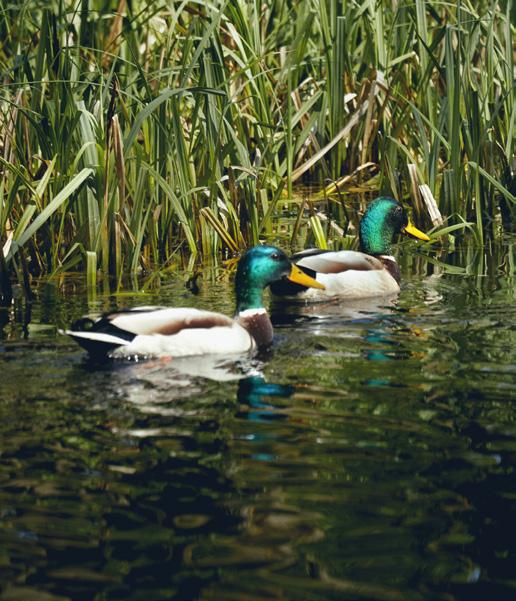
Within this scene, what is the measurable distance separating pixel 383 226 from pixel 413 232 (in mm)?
312

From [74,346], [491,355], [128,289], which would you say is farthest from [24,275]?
[491,355]

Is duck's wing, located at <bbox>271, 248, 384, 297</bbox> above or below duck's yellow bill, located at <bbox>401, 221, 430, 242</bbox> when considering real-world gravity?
below

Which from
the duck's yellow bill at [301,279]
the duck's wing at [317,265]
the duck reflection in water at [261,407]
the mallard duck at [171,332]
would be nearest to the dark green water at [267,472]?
the duck reflection in water at [261,407]

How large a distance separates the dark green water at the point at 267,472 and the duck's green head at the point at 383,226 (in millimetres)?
2675

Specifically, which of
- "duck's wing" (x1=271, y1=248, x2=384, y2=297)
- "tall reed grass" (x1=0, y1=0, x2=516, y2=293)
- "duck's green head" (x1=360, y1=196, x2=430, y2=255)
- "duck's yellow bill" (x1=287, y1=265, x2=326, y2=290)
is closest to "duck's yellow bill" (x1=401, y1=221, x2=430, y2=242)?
"duck's green head" (x1=360, y1=196, x2=430, y2=255)

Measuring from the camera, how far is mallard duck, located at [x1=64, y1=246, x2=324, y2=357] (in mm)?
7172

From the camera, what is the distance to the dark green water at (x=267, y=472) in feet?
14.1

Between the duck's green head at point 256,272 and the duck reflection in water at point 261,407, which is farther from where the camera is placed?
the duck's green head at point 256,272

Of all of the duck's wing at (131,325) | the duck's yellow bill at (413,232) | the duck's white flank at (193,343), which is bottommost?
the duck's white flank at (193,343)

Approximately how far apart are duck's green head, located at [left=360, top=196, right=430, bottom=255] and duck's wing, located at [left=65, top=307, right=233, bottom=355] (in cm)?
315

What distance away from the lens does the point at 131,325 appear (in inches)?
284

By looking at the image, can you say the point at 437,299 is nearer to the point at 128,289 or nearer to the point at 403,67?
the point at 128,289

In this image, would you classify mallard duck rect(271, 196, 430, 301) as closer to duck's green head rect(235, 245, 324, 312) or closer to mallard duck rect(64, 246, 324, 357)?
duck's green head rect(235, 245, 324, 312)

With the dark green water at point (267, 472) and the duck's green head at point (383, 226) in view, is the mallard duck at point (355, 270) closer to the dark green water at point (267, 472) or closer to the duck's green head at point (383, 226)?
the duck's green head at point (383, 226)
